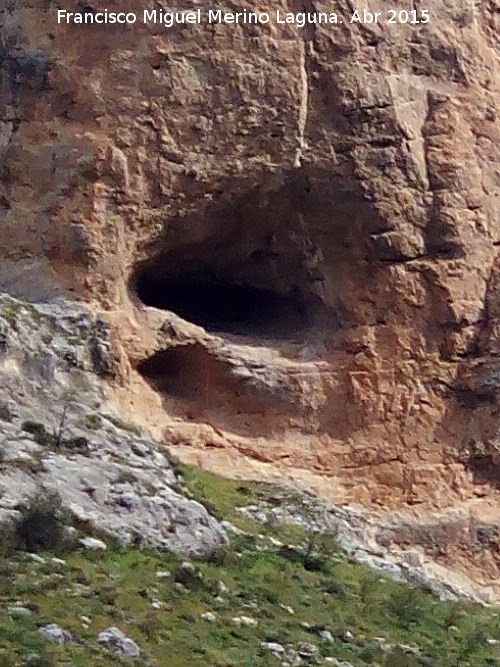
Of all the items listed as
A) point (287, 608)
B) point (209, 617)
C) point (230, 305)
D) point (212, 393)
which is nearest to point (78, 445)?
point (287, 608)

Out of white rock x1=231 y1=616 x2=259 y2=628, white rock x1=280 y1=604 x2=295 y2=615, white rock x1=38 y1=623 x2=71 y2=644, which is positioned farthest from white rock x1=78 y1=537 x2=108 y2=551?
white rock x1=38 y1=623 x2=71 y2=644

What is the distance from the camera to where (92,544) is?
8.42m

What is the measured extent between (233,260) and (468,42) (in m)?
3.75

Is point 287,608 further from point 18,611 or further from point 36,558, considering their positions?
point 18,611

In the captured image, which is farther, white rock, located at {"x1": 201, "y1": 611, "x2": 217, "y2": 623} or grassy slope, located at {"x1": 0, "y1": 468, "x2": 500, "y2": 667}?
white rock, located at {"x1": 201, "y1": 611, "x2": 217, "y2": 623}

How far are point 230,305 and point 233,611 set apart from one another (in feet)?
20.9

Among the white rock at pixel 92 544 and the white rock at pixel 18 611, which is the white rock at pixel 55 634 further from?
the white rock at pixel 92 544

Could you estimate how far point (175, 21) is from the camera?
1271 cm

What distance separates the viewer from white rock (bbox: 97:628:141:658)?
668cm

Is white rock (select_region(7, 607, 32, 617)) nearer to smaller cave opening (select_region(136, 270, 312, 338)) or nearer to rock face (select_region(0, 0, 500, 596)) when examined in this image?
rock face (select_region(0, 0, 500, 596))

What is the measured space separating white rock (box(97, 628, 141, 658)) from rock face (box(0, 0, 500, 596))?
Result: 5160 millimetres

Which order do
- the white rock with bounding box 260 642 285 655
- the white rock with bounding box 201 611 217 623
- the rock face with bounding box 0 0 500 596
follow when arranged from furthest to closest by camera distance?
the rock face with bounding box 0 0 500 596
the white rock with bounding box 201 611 217 623
the white rock with bounding box 260 642 285 655

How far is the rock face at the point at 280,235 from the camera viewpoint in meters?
12.3

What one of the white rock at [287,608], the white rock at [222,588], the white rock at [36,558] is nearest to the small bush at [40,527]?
the white rock at [36,558]
